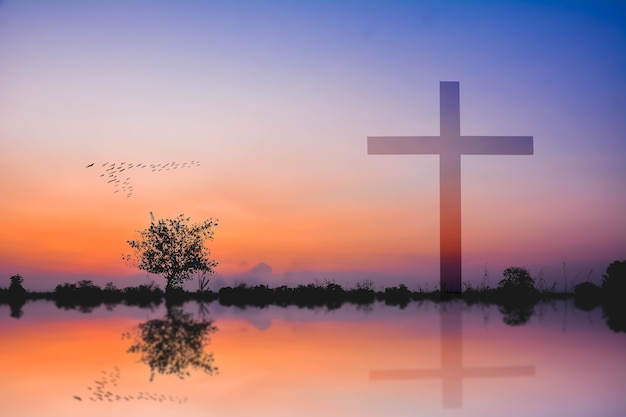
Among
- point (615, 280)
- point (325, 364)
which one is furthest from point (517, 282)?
point (325, 364)

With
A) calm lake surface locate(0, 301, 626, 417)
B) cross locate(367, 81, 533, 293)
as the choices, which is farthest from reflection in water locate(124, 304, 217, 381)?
cross locate(367, 81, 533, 293)

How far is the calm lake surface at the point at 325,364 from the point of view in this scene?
10.7 metres

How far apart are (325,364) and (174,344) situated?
442 centimetres

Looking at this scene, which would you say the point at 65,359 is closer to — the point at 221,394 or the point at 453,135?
the point at 221,394

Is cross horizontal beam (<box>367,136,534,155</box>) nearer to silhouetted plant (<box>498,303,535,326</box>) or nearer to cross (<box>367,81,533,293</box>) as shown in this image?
cross (<box>367,81,533,293</box>)

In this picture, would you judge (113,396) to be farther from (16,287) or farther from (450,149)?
(16,287)

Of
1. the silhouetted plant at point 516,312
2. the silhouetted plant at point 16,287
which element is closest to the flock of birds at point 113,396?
the silhouetted plant at point 516,312

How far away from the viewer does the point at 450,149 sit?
27.8 metres

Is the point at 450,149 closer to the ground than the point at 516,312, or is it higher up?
higher up

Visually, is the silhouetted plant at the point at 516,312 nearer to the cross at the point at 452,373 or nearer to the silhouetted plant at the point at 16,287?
the cross at the point at 452,373

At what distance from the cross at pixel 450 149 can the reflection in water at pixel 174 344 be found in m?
11.1

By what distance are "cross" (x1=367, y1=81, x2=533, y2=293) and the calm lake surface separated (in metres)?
5.57

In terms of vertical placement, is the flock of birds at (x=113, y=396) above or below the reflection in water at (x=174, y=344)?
below

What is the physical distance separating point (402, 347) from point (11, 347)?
10.4 meters
